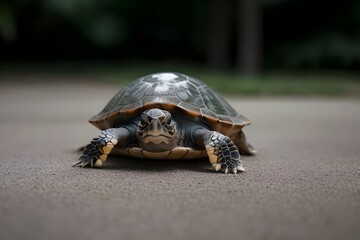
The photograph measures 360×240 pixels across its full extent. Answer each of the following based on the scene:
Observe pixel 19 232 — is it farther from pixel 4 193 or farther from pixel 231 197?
pixel 231 197

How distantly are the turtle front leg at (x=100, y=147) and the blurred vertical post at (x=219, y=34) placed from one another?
953 cm

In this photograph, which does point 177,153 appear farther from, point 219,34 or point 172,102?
point 219,34

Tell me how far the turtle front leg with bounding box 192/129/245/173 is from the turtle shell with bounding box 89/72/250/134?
0.66 feet

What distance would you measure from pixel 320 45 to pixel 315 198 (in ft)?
35.0

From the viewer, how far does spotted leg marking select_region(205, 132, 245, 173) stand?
2314 mm

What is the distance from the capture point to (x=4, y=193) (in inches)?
71.8

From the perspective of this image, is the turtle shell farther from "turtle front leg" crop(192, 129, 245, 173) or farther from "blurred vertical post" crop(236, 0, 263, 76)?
"blurred vertical post" crop(236, 0, 263, 76)

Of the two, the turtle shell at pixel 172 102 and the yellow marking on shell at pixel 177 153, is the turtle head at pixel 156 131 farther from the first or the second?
the turtle shell at pixel 172 102

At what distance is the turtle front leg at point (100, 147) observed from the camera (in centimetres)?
238

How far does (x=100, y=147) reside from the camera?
94.3 inches

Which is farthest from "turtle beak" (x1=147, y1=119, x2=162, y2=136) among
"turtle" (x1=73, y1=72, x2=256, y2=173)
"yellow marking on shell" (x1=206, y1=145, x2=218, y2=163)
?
"yellow marking on shell" (x1=206, y1=145, x2=218, y2=163)

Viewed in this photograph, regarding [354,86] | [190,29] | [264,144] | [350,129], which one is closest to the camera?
[264,144]

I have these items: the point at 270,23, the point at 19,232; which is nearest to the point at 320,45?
the point at 270,23

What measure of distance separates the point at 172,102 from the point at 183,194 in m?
0.78
